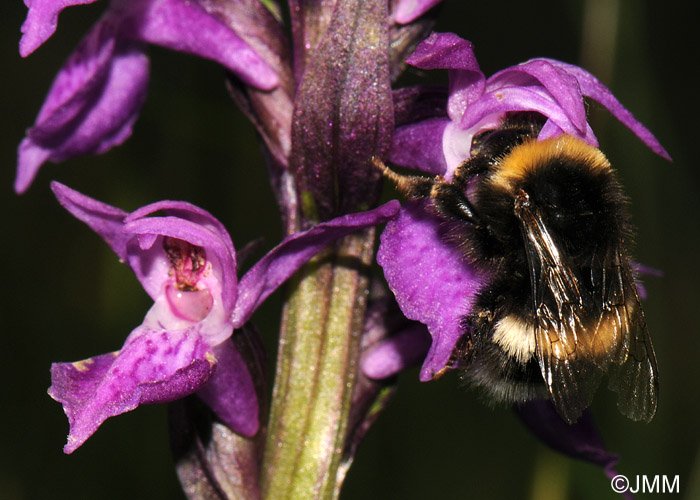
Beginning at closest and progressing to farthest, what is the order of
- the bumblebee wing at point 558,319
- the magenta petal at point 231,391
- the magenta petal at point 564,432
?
the bumblebee wing at point 558,319
the magenta petal at point 231,391
the magenta petal at point 564,432

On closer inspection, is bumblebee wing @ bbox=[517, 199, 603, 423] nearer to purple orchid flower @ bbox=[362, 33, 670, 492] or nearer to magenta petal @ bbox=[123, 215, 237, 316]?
purple orchid flower @ bbox=[362, 33, 670, 492]

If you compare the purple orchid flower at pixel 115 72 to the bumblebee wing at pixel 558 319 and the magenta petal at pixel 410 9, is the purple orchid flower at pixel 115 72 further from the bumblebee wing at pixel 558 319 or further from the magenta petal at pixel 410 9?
the bumblebee wing at pixel 558 319

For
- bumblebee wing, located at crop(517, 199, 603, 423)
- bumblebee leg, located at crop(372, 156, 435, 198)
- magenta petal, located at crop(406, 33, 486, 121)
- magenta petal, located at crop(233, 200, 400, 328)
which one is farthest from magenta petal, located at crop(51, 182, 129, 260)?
bumblebee wing, located at crop(517, 199, 603, 423)

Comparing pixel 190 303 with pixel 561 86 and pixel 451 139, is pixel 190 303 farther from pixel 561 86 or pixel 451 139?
pixel 561 86

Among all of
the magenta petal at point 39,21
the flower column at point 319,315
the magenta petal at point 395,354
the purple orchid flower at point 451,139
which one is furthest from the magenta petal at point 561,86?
the magenta petal at point 39,21

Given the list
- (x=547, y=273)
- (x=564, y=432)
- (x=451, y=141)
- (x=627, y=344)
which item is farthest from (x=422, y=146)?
(x=564, y=432)

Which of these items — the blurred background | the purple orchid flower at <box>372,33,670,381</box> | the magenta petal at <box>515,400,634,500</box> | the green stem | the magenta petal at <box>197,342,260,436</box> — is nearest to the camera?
the purple orchid flower at <box>372,33,670,381</box>
